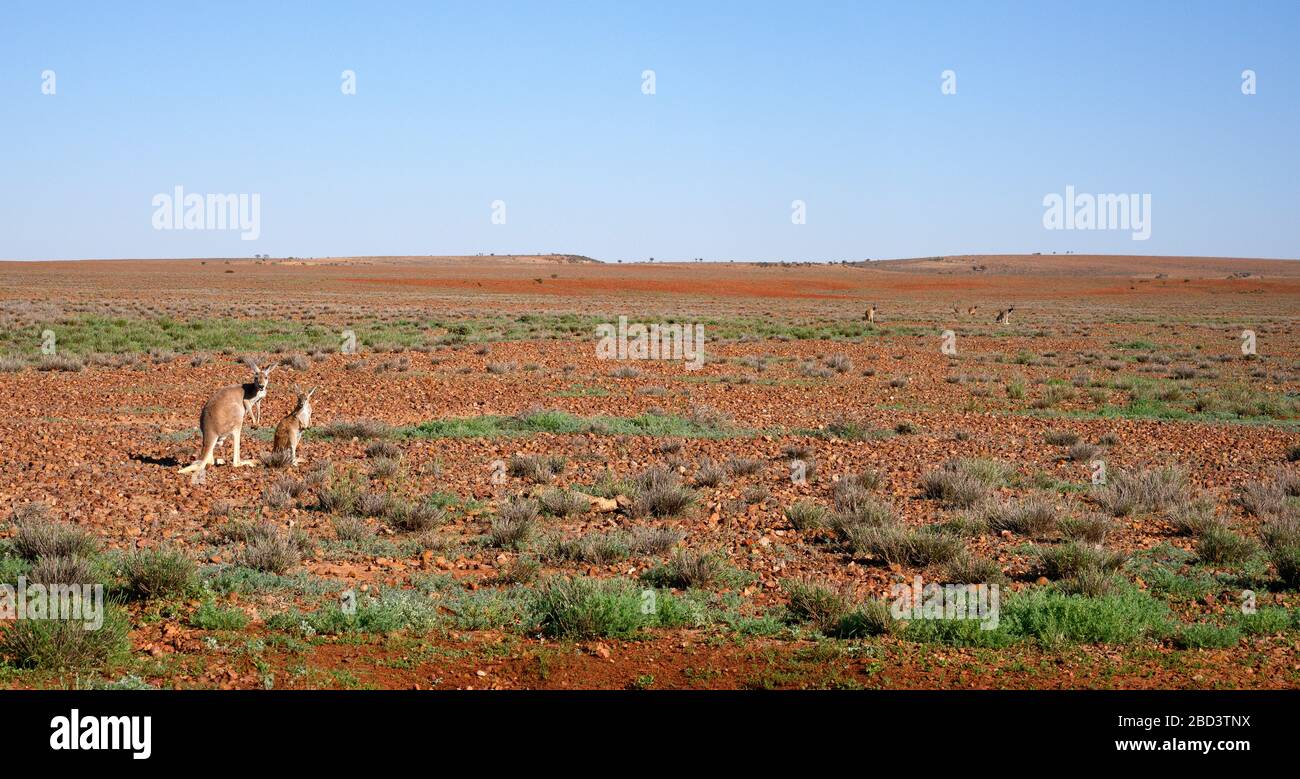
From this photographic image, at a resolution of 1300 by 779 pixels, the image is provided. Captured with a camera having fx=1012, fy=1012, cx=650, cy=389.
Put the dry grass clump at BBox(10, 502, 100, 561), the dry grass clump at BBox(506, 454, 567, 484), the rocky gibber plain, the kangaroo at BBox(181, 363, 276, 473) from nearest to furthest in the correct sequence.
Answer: the rocky gibber plain < the dry grass clump at BBox(10, 502, 100, 561) < the kangaroo at BBox(181, 363, 276, 473) < the dry grass clump at BBox(506, 454, 567, 484)

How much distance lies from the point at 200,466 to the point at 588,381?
11490 millimetres

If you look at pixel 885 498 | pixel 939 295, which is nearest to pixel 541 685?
pixel 885 498

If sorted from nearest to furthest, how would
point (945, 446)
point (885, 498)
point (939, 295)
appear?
point (885, 498), point (945, 446), point (939, 295)

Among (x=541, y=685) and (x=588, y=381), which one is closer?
(x=541, y=685)

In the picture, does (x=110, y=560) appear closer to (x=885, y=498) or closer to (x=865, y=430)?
(x=885, y=498)

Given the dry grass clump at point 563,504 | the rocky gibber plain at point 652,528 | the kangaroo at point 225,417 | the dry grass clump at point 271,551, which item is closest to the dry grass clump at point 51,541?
the rocky gibber plain at point 652,528

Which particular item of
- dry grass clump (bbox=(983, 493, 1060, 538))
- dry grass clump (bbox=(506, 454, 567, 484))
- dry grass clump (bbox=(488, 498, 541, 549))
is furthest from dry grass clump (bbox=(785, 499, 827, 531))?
dry grass clump (bbox=(506, 454, 567, 484))

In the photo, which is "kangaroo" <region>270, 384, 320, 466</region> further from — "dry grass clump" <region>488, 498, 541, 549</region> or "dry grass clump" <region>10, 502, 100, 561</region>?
"dry grass clump" <region>10, 502, 100, 561</region>

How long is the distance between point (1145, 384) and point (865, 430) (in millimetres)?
10552

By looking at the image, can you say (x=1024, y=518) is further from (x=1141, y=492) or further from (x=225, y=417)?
(x=225, y=417)

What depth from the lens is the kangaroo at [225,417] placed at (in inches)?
442

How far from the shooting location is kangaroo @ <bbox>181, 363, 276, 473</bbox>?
11219 millimetres
